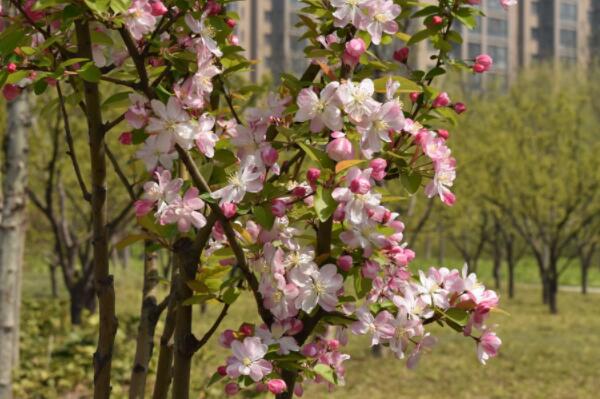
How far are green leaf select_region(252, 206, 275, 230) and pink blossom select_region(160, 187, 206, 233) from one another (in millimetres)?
135

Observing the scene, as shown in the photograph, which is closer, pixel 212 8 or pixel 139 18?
pixel 139 18

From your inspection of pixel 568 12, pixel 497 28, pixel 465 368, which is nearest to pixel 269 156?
pixel 465 368

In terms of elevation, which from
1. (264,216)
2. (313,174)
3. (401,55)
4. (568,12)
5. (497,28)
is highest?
(568,12)

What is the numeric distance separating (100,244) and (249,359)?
60 centimetres

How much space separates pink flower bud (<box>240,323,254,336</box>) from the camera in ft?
6.64

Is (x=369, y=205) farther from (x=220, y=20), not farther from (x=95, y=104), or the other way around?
(x=95, y=104)

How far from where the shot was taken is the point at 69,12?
5.79 ft

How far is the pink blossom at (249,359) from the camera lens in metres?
1.90

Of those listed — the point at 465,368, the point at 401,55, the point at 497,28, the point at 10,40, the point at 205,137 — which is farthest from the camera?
the point at 497,28

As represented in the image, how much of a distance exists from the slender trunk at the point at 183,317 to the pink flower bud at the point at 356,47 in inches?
27.2

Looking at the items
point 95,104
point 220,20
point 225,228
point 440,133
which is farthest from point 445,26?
point 95,104

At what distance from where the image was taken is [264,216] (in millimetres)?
1906

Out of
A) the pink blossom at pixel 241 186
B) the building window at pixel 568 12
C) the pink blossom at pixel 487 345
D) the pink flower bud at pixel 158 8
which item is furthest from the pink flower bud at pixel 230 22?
the building window at pixel 568 12

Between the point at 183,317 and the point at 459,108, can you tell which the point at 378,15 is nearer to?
the point at 459,108
